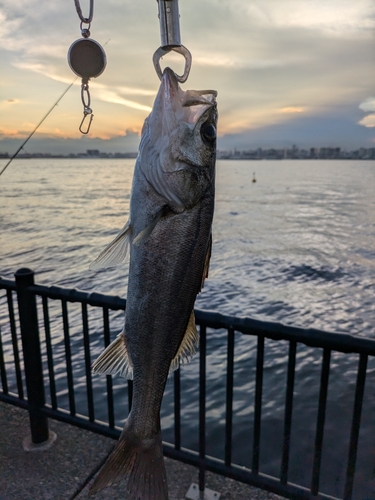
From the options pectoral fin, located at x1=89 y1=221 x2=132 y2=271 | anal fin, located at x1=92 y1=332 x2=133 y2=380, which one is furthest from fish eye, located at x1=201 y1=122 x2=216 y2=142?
anal fin, located at x1=92 y1=332 x2=133 y2=380

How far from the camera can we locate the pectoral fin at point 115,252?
2.12m

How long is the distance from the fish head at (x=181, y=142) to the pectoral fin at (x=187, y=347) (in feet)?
2.58

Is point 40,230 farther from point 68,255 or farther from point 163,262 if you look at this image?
point 163,262

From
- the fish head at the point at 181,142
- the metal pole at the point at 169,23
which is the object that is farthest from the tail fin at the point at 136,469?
the metal pole at the point at 169,23

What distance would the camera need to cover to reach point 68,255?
22484mm

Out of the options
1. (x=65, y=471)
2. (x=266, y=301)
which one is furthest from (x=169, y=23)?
(x=266, y=301)

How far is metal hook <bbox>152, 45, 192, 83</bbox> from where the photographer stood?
1934 mm

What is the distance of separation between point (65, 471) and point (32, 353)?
3.82ft

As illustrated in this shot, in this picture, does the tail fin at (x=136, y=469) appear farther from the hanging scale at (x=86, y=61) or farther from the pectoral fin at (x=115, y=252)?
the hanging scale at (x=86, y=61)

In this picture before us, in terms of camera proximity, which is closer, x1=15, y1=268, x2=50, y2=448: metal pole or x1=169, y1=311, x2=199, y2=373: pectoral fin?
x1=169, y1=311, x2=199, y2=373: pectoral fin

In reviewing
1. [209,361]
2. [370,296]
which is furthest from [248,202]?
[209,361]

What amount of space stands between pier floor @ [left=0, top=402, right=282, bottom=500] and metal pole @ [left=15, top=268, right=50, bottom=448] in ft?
0.75

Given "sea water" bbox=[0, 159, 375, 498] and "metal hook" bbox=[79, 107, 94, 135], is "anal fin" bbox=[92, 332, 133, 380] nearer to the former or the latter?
"metal hook" bbox=[79, 107, 94, 135]

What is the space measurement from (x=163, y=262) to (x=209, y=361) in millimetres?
9062
